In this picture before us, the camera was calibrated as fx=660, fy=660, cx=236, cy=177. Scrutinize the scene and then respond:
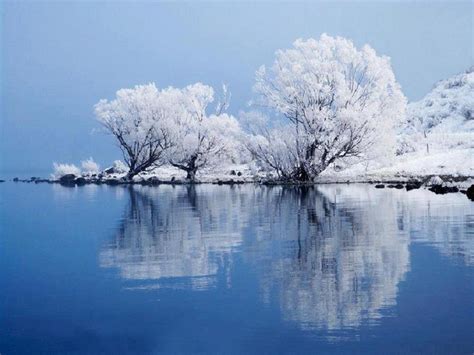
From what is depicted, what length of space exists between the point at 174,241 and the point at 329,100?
89.0 ft

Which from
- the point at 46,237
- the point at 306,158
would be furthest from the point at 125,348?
the point at 306,158

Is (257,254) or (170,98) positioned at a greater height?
(170,98)

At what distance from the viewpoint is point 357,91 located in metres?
40.8

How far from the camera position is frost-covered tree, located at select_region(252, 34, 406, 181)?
3969 cm

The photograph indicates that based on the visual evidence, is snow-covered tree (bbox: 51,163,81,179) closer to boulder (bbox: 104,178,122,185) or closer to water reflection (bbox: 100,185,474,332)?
boulder (bbox: 104,178,122,185)

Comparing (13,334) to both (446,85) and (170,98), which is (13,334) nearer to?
(170,98)

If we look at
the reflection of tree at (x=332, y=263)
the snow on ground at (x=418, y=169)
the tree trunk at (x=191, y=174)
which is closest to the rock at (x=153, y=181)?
the tree trunk at (x=191, y=174)

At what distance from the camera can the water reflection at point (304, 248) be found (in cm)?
901

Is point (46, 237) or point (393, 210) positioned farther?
point (393, 210)

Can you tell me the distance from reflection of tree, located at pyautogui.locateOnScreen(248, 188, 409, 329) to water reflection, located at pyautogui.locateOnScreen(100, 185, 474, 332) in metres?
0.02

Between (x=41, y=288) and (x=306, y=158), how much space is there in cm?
3138

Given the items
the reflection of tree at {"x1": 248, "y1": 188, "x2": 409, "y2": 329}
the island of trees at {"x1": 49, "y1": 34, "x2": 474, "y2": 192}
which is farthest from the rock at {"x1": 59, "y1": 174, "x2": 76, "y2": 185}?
the reflection of tree at {"x1": 248, "y1": 188, "x2": 409, "y2": 329}

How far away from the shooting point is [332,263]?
11.5 m

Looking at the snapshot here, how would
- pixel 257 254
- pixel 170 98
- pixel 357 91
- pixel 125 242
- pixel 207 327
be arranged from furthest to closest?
pixel 170 98
pixel 357 91
pixel 125 242
pixel 257 254
pixel 207 327
